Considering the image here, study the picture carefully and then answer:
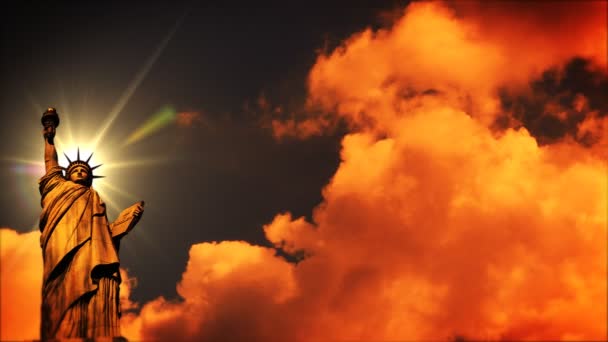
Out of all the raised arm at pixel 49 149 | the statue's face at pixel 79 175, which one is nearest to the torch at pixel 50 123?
the raised arm at pixel 49 149

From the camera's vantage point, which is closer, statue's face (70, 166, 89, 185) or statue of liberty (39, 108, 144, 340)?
statue of liberty (39, 108, 144, 340)

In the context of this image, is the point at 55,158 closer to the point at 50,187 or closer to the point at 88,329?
the point at 50,187

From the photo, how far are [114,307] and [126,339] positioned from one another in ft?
4.91

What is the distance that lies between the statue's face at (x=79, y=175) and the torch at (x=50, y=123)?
4.26 ft

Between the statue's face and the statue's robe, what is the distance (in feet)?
2.27

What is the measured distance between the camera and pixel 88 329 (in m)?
17.4

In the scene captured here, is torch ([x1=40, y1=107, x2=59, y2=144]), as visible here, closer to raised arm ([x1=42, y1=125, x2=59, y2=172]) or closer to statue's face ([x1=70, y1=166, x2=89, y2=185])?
raised arm ([x1=42, y1=125, x2=59, y2=172])

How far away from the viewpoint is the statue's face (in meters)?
21.4

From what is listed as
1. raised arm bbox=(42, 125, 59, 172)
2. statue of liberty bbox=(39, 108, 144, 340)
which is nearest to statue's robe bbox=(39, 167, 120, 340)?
statue of liberty bbox=(39, 108, 144, 340)

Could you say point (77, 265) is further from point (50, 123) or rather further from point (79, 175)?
point (50, 123)

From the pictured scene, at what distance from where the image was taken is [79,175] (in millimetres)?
21484

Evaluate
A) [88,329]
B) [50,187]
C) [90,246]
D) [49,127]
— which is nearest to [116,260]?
[90,246]

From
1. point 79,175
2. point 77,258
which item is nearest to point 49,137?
point 79,175

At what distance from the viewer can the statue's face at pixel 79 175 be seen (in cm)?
2138
